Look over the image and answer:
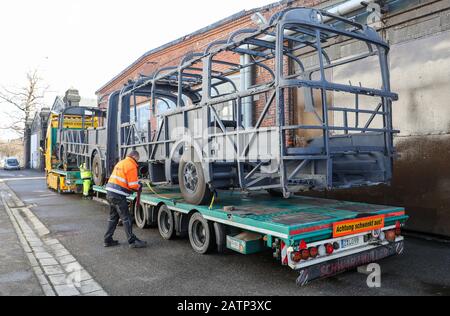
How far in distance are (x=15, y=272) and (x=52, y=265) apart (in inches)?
19.4

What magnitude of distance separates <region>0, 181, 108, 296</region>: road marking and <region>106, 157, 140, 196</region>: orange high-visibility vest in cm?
121

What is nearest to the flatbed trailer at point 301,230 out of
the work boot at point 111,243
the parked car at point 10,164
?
the work boot at point 111,243

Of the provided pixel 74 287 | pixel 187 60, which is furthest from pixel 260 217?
pixel 187 60

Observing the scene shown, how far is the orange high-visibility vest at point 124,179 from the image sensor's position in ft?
20.6

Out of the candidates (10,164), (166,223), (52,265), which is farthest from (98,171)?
(10,164)

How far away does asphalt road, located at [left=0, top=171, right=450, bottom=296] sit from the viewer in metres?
4.33

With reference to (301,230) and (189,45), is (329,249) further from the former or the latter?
(189,45)

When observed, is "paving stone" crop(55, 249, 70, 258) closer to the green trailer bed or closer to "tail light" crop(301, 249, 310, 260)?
the green trailer bed

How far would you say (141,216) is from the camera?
25.6 ft

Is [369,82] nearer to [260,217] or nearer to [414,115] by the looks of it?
[414,115]

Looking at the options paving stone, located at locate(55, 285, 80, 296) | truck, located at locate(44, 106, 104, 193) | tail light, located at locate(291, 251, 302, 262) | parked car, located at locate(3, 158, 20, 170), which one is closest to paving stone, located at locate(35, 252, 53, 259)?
paving stone, located at locate(55, 285, 80, 296)

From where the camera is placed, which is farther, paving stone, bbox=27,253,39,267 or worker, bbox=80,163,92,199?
worker, bbox=80,163,92,199

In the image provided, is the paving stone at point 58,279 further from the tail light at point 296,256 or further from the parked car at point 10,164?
the parked car at point 10,164
